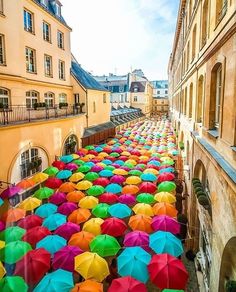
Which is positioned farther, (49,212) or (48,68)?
(48,68)

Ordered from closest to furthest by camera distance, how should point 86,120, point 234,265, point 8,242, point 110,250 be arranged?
point 234,265
point 110,250
point 8,242
point 86,120

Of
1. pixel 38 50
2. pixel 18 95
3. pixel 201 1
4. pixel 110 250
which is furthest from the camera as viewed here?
pixel 38 50

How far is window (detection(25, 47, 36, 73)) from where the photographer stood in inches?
801

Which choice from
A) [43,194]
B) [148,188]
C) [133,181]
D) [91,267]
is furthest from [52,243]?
[133,181]

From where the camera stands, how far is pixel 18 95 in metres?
18.1

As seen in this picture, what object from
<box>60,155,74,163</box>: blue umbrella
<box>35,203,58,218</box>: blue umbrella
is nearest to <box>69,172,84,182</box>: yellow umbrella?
<box>60,155,74,163</box>: blue umbrella

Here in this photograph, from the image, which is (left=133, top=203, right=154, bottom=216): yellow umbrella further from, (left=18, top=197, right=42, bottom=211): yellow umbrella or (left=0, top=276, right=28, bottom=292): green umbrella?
(left=0, top=276, right=28, bottom=292): green umbrella

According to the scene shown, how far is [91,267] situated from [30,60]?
17.5 metres

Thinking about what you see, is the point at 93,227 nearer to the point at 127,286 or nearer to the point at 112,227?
the point at 112,227

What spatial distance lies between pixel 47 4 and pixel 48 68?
243 inches

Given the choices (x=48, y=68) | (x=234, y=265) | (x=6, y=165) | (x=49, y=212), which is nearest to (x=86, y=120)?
(x=48, y=68)

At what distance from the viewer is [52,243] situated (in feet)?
33.7

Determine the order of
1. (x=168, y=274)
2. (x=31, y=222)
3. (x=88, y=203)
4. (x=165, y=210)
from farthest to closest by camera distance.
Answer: (x=88, y=203) → (x=165, y=210) → (x=31, y=222) → (x=168, y=274)

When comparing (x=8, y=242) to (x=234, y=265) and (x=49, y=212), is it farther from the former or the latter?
(x=234, y=265)
